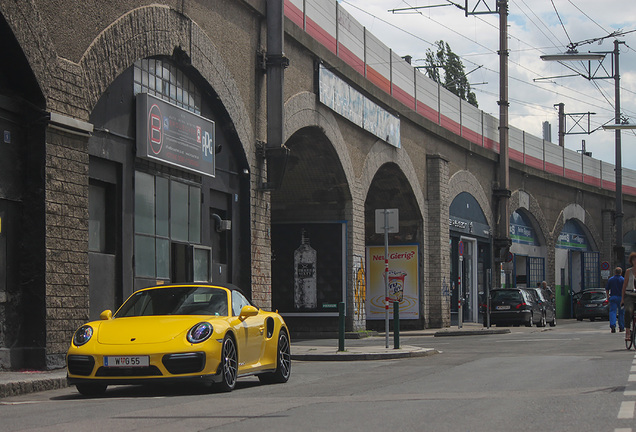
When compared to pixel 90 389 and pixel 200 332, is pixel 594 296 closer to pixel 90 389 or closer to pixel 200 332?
pixel 200 332

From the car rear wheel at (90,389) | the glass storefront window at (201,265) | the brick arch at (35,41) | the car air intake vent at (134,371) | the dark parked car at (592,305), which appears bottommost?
the dark parked car at (592,305)

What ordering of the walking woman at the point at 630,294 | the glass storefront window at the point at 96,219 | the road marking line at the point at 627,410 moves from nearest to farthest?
the road marking line at the point at 627,410 → the glass storefront window at the point at 96,219 → the walking woman at the point at 630,294

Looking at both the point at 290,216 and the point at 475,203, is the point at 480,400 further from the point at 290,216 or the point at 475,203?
the point at 475,203

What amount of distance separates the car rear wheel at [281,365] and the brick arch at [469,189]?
24.4m

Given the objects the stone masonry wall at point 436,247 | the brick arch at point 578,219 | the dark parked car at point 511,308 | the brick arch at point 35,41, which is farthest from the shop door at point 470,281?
the brick arch at point 35,41

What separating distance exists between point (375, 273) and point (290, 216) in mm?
5833

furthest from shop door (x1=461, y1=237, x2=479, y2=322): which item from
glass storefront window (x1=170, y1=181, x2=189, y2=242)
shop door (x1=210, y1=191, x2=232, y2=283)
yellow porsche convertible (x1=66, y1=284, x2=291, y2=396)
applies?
yellow porsche convertible (x1=66, y1=284, x2=291, y2=396)

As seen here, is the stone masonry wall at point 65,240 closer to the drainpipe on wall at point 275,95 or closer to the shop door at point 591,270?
the drainpipe on wall at point 275,95

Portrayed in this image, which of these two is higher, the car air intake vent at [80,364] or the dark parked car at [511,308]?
the car air intake vent at [80,364]

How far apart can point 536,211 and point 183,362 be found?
40.3 metres

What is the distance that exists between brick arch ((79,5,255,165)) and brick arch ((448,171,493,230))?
16.8m

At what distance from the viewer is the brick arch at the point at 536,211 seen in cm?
4590

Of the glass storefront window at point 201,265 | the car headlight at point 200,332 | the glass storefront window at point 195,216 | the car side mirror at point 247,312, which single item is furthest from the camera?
the glass storefront window at point 201,265

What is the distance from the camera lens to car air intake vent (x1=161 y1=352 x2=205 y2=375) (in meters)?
10.7
